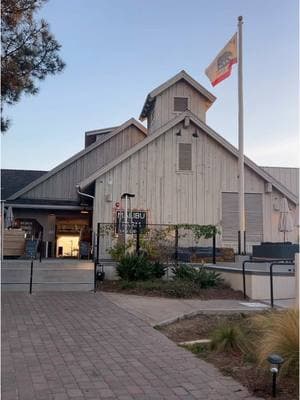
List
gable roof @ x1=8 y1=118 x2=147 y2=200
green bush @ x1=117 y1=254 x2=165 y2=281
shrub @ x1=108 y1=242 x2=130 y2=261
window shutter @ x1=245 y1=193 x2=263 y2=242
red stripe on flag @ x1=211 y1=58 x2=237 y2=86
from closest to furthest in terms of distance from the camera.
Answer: green bush @ x1=117 y1=254 x2=165 y2=281
shrub @ x1=108 y1=242 x2=130 y2=261
red stripe on flag @ x1=211 y1=58 x2=237 y2=86
window shutter @ x1=245 y1=193 x2=263 y2=242
gable roof @ x1=8 y1=118 x2=147 y2=200

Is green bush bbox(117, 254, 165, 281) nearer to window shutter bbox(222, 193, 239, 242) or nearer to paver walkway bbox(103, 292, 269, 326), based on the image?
paver walkway bbox(103, 292, 269, 326)

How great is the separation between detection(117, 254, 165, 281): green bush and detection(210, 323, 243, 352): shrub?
236 inches

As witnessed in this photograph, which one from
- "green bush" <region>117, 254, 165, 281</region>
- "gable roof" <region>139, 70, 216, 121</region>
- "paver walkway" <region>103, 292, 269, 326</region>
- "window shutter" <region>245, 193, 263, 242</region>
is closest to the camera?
"paver walkway" <region>103, 292, 269, 326</region>

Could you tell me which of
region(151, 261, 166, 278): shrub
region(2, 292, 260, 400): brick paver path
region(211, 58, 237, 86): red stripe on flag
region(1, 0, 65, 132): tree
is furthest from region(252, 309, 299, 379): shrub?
region(211, 58, 237, 86): red stripe on flag

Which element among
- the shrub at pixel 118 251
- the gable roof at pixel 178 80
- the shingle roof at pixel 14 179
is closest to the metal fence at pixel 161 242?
the shrub at pixel 118 251

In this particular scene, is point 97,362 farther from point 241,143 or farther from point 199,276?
point 241,143

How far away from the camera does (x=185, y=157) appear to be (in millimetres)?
19203

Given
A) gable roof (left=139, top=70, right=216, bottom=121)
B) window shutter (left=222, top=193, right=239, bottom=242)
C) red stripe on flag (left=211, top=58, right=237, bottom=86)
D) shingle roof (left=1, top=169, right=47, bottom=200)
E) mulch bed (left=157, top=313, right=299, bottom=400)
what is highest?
gable roof (left=139, top=70, right=216, bottom=121)

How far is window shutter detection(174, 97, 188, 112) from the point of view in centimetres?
2202

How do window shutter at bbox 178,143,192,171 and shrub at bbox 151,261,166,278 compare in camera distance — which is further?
window shutter at bbox 178,143,192,171

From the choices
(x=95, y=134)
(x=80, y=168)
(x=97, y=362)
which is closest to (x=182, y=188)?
(x=80, y=168)

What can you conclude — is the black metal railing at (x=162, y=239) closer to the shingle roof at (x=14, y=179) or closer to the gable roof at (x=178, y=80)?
the shingle roof at (x=14, y=179)

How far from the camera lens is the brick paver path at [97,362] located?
4.59 metres

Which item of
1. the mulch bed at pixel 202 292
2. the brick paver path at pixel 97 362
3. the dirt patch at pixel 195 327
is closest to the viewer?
the brick paver path at pixel 97 362
